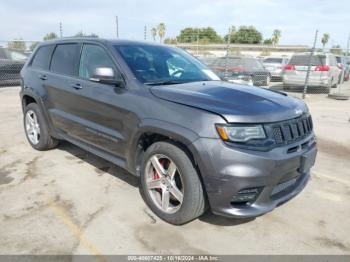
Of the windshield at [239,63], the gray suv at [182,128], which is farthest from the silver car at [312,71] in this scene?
the gray suv at [182,128]

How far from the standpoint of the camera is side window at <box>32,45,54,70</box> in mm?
4742

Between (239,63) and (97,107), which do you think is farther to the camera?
(239,63)

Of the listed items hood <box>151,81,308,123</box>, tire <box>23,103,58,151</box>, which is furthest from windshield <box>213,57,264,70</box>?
hood <box>151,81,308,123</box>

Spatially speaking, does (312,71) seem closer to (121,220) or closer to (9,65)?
(121,220)

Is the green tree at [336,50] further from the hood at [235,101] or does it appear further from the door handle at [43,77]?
the door handle at [43,77]

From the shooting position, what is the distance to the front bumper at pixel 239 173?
2.54 meters

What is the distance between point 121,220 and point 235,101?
1630 mm

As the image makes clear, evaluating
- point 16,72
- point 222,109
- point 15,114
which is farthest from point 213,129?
point 16,72

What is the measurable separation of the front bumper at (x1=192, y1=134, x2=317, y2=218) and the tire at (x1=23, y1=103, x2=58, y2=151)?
3144mm

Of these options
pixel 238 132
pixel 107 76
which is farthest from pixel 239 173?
Result: pixel 107 76

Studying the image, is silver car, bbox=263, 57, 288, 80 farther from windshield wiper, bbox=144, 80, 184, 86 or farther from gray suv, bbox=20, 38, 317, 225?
windshield wiper, bbox=144, 80, 184, 86

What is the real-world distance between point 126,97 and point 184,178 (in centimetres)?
108

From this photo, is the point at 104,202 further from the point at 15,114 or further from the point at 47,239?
the point at 15,114

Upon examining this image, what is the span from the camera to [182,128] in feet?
8.92
